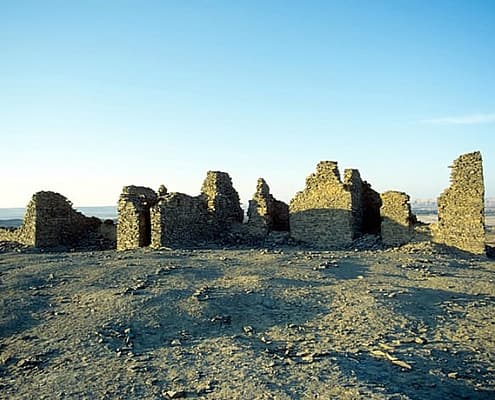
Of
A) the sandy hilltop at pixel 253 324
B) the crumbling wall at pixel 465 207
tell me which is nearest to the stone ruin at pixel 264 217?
the crumbling wall at pixel 465 207

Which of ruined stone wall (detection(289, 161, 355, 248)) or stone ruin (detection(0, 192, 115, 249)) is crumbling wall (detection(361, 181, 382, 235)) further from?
stone ruin (detection(0, 192, 115, 249))

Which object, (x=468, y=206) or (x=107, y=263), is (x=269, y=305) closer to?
(x=107, y=263)

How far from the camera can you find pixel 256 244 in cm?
2144

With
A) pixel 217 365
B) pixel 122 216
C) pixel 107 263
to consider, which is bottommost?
pixel 217 365

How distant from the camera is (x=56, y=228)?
72.4 ft

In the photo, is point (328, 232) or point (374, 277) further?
point (328, 232)

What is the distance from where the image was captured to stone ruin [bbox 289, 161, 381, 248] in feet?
67.9

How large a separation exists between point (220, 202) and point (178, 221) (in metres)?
3.26

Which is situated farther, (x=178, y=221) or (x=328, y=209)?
(x=328, y=209)

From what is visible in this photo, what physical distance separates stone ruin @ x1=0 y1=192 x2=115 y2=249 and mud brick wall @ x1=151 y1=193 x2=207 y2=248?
14.6 ft

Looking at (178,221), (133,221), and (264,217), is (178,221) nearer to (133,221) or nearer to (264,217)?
(133,221)

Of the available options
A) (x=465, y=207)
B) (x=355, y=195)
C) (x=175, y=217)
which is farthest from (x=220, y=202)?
(x=465, y=207)

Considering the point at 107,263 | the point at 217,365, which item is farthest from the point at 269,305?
the point at 107,263

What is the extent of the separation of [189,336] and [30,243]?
53.1 ft
